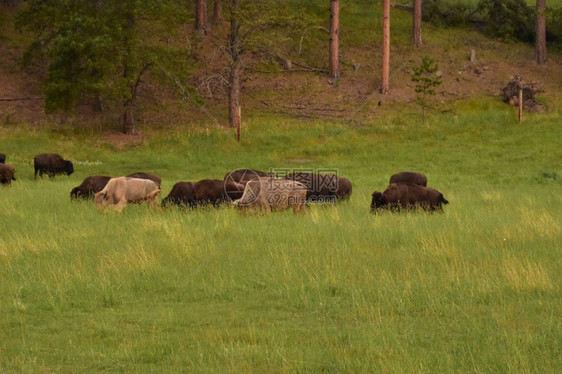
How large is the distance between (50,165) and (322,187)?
12.6 meters

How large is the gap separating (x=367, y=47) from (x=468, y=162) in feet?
75.9

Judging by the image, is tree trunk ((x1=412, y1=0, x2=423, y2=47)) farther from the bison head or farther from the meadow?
the meadow

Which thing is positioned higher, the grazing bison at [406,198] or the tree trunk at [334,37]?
the tree trunk at [334,37]

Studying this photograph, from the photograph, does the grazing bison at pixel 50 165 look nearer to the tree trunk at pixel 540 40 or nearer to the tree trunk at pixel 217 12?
the tree trunk at pixel 217 12

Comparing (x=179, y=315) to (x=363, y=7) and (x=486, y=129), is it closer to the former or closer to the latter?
(x=486, y=129)

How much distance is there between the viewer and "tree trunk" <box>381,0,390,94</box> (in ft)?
149

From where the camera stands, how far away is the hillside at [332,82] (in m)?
44.1

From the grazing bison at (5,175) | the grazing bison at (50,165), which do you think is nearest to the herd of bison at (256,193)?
the grazing bison at (5,175)

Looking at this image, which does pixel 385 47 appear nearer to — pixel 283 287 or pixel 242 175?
pixel 242 175

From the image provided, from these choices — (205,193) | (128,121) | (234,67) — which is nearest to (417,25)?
(234,67)

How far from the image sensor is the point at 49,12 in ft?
131

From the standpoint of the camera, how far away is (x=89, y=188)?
21.3m

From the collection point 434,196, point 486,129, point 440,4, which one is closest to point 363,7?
point 440,4

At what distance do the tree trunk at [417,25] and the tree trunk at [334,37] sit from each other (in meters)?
6.81
